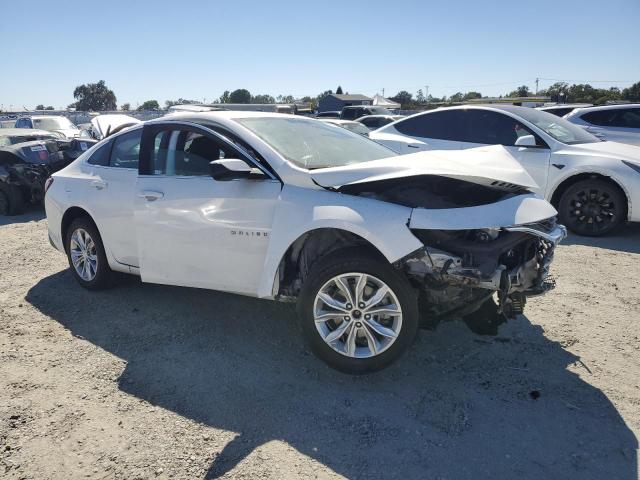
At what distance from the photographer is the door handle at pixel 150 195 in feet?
13.0

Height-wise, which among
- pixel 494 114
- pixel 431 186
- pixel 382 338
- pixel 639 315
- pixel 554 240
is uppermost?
pixel 494 114

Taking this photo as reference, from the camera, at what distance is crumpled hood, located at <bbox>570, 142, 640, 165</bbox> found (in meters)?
6.43

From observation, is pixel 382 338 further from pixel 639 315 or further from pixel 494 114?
pixel 494 114

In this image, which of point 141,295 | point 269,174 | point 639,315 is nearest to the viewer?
point 269,174

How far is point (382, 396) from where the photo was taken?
10.3 ft

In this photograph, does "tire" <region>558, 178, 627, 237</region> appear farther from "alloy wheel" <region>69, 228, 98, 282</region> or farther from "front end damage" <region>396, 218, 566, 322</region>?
"alloy wheel" <region>69, 228, 98, 282</region>

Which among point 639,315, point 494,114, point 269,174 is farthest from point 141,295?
point 494,114

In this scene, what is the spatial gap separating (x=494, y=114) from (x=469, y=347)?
458 centimetres

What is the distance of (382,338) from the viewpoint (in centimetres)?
322

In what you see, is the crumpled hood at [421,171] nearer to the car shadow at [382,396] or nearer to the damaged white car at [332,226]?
the damaged white car at [332,226]

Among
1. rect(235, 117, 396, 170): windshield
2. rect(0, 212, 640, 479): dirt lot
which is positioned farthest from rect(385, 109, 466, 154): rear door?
rect(0, 212, 640, 479): dirt lot

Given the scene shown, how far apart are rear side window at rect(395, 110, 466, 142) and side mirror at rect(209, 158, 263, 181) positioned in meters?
4.82

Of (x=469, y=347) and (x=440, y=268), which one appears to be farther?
(x=469, y=347)

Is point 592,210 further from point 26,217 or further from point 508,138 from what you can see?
point 26,217
